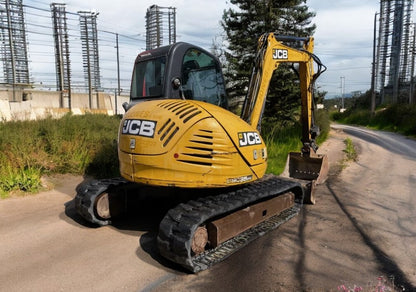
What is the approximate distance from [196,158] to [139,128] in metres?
0.74

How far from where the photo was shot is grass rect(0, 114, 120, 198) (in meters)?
6.03

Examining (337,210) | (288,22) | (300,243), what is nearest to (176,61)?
(300,243)

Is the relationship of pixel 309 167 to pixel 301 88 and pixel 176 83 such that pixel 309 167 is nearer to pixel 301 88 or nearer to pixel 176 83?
pixel 301 88

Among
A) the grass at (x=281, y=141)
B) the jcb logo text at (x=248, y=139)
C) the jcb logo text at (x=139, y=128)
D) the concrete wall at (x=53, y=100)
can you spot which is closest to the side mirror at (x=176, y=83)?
the jcb logo text at (x=139, y=128)

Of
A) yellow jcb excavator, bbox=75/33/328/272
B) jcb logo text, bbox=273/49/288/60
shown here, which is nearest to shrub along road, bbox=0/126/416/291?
yellow jcb excavator, bbox=75/33/328/272

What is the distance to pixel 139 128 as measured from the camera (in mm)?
3623

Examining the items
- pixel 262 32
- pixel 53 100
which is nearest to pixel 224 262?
pixel 262 32

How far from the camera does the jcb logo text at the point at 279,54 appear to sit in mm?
5199

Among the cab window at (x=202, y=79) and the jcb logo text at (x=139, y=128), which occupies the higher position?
the cab window at (x=202, y=79)

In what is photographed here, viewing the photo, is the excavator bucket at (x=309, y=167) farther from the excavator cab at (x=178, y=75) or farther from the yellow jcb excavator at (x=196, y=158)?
the excavator cab at (x=178, y=75)

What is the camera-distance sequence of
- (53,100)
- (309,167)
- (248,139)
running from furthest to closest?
(53,100) < (309,167) < (248,139)

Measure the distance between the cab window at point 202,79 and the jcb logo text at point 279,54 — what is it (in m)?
1.01

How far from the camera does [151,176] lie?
356 centimetres

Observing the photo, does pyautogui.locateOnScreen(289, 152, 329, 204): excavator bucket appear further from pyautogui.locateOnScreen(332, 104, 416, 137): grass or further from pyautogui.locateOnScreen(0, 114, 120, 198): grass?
pyautogui.locateOnScreen(332, 104, 416, 137): grass
